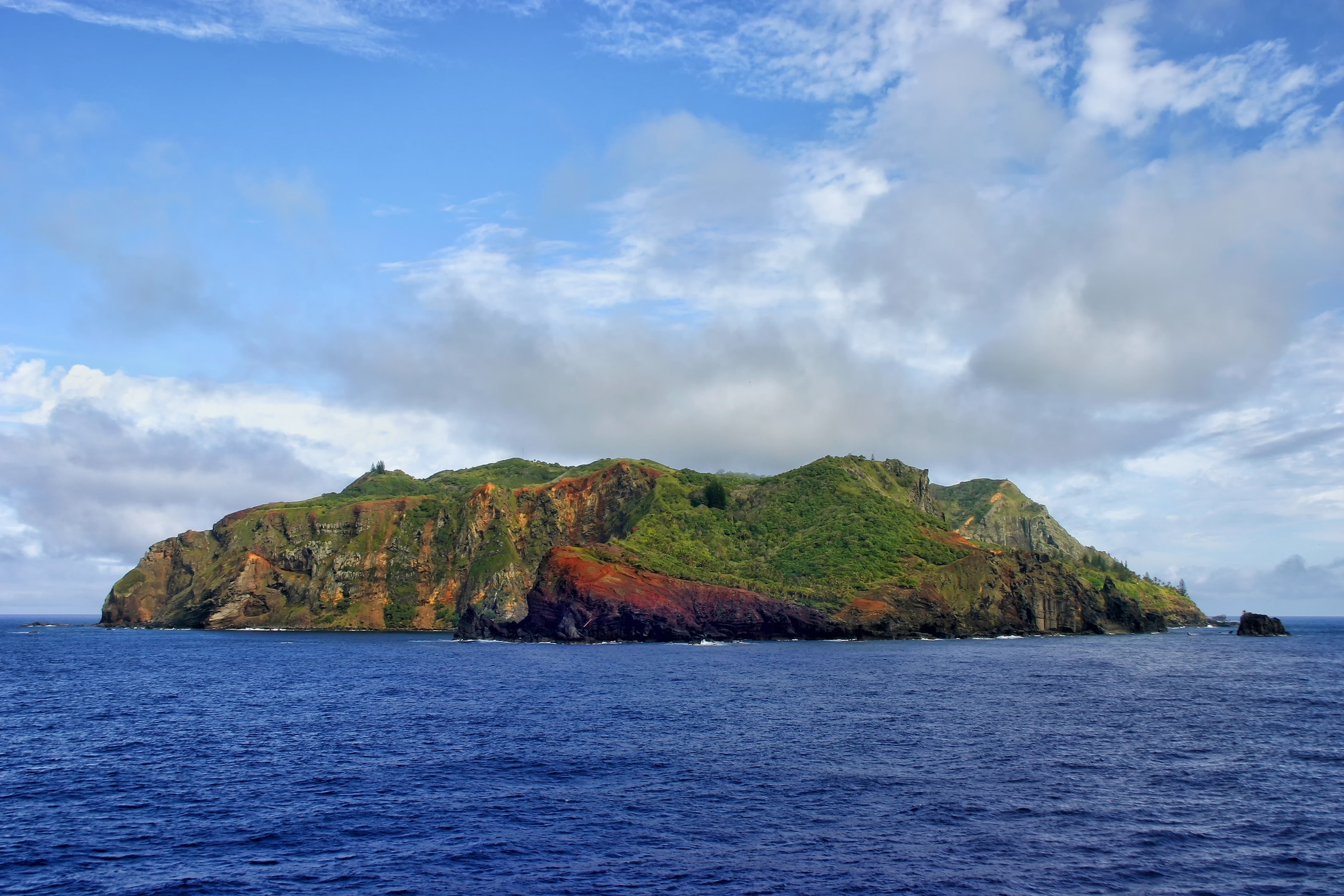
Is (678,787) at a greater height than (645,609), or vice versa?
(645,609)

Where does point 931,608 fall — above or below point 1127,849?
above

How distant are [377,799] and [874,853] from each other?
24069 millimetres

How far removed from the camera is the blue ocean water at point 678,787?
3478cm

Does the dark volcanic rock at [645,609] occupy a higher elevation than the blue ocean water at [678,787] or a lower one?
higher

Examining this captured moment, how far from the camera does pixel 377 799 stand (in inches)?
1793

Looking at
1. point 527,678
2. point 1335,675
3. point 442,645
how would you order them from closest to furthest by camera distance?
point 527,678 → point 1335,675 → point 442,645

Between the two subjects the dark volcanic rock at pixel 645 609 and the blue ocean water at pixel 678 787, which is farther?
the dark volcanic rock at pixel 645 609

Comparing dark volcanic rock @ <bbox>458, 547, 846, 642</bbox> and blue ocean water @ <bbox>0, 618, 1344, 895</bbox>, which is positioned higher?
dark volcanic rock @ <bbox>458, 547, 846, 642</bbox>

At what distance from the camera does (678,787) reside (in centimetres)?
4741

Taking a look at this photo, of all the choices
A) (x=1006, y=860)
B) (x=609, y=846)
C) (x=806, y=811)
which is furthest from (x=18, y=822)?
(x=1006, y=860)

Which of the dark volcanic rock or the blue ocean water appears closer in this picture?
the blue ocean water

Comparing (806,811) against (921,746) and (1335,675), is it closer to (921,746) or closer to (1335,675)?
(921,746)

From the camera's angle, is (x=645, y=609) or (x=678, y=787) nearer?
(x=678, y=787)

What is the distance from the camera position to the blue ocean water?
34.8 m
